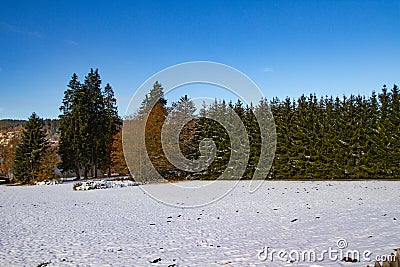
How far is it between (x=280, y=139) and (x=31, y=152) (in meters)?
23.1

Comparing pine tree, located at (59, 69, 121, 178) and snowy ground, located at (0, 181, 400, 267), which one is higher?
pine tree, located at (59, 69, 121, 178)

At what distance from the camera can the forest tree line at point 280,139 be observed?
24781 mm

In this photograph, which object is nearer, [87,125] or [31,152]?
[31,152]

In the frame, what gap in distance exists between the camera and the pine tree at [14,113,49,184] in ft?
96.3

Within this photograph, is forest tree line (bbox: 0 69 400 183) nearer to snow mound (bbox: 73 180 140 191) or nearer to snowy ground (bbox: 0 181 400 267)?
snow mound (bbox: 73 180 140 191)

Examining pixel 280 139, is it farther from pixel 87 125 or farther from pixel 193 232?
pixel 193 232

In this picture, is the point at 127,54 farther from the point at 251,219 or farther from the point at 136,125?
the point at 251,219
